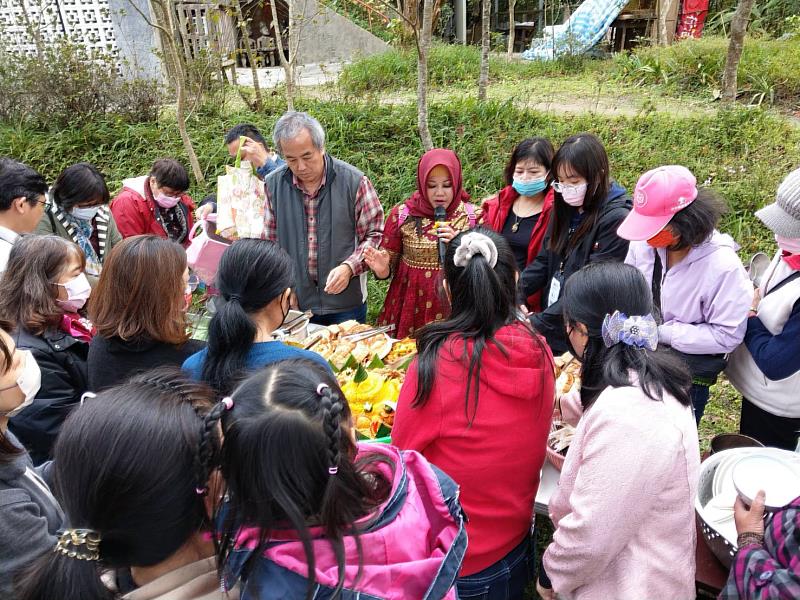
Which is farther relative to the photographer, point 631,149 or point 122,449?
point 631,149

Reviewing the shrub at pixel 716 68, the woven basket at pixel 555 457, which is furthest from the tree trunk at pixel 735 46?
the woven basket at pixel 555 457

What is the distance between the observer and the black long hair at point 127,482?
3.34 feet

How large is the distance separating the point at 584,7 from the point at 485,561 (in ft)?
43.5

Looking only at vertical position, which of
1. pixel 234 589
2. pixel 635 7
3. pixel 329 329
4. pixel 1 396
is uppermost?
pixel 635 7

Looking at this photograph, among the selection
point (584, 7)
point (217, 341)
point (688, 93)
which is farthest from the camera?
point (584, 7)

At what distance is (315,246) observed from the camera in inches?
132

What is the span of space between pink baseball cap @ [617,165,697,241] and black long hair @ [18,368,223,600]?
71.8 inches

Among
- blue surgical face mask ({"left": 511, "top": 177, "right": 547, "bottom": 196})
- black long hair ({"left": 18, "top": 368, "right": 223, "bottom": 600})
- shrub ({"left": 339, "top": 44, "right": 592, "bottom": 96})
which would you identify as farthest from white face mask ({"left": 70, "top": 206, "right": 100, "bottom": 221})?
shrub ({"left": 339, "top": 44, "right": 592, "bottom": 96})

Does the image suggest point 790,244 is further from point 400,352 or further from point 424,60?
point 424,60

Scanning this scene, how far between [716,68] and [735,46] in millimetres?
1818

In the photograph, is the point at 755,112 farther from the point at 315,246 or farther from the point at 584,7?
Answer: the point at 584,7

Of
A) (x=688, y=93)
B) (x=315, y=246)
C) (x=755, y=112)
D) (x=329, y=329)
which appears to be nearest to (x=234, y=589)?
(x=329, y=329)

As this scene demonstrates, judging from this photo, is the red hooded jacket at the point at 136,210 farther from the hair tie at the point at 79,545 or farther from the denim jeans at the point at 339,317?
the hair tie at the point at 79,545

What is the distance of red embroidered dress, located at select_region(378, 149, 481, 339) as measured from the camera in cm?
324
